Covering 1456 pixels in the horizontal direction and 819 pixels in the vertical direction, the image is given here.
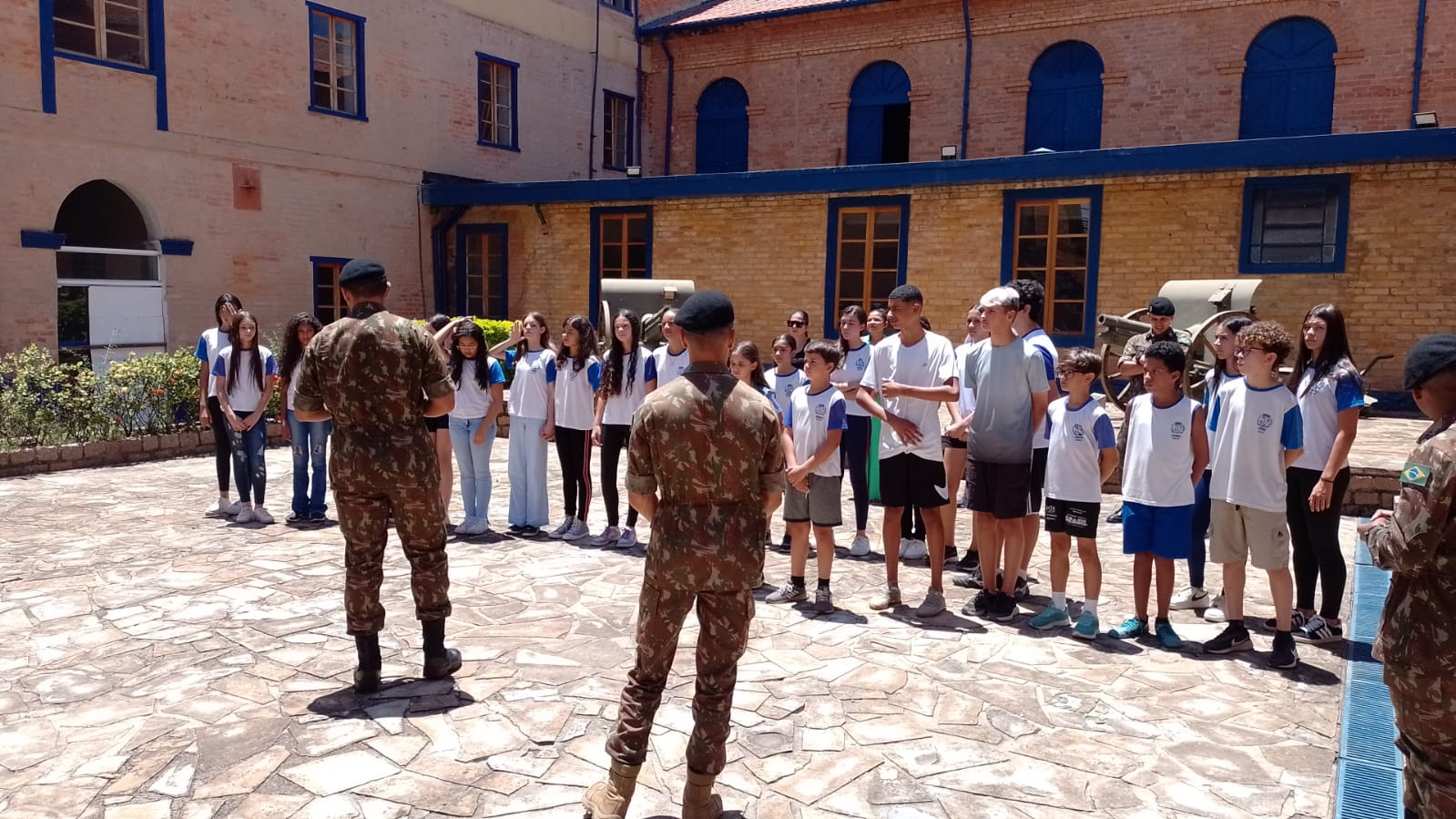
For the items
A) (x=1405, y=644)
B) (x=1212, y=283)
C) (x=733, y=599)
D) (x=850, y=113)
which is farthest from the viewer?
(x=850, y=113)

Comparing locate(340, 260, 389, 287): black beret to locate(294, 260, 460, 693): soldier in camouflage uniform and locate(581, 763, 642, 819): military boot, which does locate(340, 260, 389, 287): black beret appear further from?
locate(581, 763, 642, 819): military boot

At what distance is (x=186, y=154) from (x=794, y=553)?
1332 centimetres

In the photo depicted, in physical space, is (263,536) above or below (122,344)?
below

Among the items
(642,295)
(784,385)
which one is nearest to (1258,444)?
(784,385)

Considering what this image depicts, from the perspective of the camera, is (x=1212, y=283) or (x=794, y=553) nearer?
(x=794, y=553)

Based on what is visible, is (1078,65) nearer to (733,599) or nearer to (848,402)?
(848,402)

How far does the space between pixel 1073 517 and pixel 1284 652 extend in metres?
1.15

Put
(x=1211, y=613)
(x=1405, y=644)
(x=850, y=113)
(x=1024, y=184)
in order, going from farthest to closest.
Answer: (x=850, y=113) → (x=1024, y=184) → (x=1211, y=613) → (x=1405, y=644)

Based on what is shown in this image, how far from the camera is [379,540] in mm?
4367

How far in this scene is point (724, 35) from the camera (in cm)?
2191

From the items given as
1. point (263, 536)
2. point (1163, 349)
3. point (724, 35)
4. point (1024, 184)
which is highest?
point (724, 35)

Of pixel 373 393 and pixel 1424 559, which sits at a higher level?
pixel 373 393

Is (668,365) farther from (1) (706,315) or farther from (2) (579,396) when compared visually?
(1) (706,315)

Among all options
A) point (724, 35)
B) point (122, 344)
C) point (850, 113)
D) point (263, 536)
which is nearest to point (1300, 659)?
point (263, 536)
